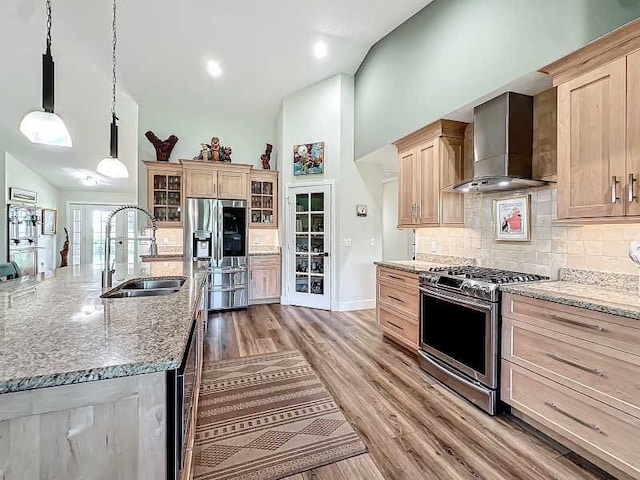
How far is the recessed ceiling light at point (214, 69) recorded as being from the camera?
4449mm

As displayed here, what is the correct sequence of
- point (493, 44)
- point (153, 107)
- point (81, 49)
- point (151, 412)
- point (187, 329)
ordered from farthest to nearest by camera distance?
point (153, 107) < point (81, 49) < point (493, 44) < point (187, 329) < point (151, 412)

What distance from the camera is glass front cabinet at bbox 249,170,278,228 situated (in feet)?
18.9

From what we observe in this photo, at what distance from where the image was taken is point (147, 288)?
2340 millimetres

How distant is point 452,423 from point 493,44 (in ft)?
9.10

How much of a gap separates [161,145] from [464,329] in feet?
17.0

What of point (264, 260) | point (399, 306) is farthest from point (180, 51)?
point (399, 306)

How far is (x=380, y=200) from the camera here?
17.1ft

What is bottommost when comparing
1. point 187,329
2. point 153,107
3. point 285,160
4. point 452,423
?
point 452,423

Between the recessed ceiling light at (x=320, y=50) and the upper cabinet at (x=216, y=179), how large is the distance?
200 centimetres

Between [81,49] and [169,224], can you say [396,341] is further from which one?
[81,49]

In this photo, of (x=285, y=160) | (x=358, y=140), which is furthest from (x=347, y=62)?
(x=285, y=160)

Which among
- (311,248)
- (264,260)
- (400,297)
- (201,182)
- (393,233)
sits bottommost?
(400,297)

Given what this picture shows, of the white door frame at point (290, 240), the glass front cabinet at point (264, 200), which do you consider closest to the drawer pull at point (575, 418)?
the white door frame at point (290, 240)

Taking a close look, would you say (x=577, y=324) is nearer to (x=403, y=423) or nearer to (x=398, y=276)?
(x=403, y=423)
